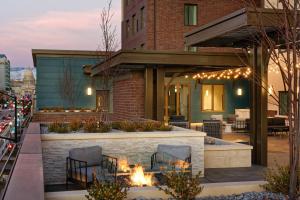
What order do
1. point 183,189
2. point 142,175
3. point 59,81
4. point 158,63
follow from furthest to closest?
point 59,81, point 158,63, point 142,175, point 183,189

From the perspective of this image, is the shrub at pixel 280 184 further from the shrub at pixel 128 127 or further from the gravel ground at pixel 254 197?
the shrub at pixel 128 127

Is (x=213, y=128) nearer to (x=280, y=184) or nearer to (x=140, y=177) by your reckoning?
(x=140, y=177)

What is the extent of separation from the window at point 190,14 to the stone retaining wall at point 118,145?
68.7ft

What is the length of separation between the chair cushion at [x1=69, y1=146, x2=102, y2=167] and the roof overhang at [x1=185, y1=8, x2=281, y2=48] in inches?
176

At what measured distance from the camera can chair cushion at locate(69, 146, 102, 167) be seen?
395 inches

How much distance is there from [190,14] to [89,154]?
23.1 metres

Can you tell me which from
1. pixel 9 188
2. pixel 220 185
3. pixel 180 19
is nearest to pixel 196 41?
pixel 220 185

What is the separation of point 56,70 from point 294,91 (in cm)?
2743

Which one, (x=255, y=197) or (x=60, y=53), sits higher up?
(x=60, y=53)

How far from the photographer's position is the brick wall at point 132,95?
17.9m

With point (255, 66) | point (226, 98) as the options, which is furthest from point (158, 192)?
point (226, 98)

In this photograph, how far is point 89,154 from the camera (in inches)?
399

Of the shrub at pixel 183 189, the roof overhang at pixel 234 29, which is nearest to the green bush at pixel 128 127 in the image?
the roof overhang at pixel 234 29

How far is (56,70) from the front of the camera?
31.9m
